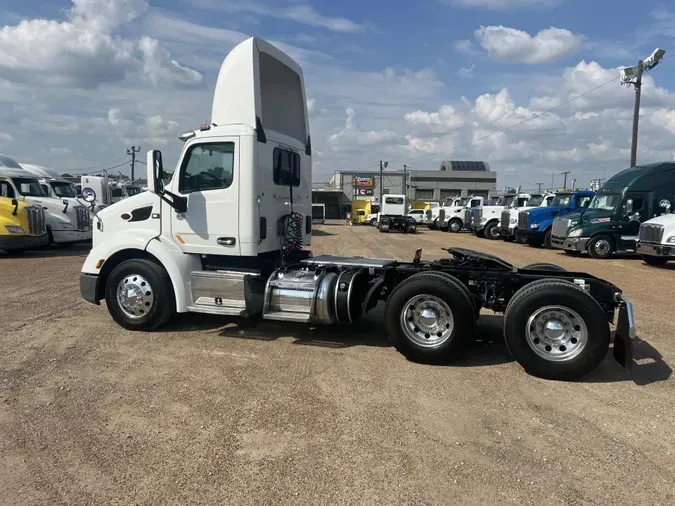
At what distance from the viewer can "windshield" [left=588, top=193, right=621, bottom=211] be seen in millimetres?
17300

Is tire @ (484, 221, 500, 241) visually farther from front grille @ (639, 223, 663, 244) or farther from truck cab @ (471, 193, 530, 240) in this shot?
front grille @ (639, 223, 663, 244)

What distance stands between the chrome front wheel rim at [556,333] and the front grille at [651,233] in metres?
10.7

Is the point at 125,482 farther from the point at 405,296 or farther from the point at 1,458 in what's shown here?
the point at 405,296

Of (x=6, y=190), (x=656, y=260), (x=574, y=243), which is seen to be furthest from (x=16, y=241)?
(x=656, y=260)

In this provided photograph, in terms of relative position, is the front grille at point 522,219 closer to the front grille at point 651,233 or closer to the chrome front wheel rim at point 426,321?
the front grille at point 651,233

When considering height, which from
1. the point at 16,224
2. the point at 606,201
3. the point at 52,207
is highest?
the point at 606,201

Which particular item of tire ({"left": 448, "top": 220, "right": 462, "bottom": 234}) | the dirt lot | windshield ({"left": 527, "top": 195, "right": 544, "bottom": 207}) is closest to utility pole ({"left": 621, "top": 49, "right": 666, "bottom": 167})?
windshield ({"left": 527, "top": 195, "right": 544, "bottom": 207})

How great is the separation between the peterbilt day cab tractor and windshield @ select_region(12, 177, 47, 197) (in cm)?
1149

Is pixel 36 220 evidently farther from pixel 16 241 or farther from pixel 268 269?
pixel 268 269

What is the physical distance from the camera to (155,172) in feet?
20.5

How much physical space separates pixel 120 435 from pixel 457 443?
2.66 m

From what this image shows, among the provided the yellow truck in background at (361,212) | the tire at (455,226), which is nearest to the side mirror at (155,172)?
the tire at (455,226)

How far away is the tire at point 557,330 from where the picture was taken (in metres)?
4.96

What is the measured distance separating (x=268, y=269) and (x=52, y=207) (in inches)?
504
